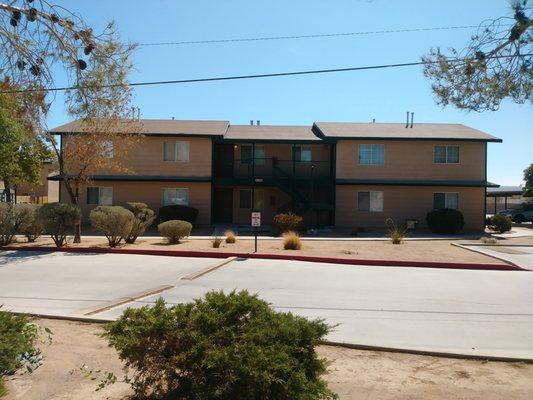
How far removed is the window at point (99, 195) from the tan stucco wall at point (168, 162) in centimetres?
117

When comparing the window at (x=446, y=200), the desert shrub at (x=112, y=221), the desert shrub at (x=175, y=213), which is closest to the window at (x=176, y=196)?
the desert shrub at (x=175, y=213)

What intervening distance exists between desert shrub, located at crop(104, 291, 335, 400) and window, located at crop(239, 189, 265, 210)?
2686 cm

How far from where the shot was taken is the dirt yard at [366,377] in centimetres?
462

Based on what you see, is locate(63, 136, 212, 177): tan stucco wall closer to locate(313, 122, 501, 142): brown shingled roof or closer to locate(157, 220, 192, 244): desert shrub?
locate(313, 122, 501, 142): brown shingled roof

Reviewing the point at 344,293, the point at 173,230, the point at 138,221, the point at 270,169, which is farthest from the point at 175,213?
the point at 344,293

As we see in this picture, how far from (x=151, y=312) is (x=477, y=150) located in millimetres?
29052

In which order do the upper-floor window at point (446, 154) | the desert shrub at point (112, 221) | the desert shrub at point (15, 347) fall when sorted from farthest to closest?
1. the upper-floor window at point (446, 154)
2. the desert shrub at point (112, 221)
3. the desert shrub at point (15, 347)

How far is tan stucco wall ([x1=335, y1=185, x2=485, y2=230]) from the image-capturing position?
2967 centimetres

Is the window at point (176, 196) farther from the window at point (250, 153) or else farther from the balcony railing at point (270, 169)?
the window at point (250, 153)

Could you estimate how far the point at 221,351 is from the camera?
3889 mm

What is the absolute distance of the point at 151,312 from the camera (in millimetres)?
4430

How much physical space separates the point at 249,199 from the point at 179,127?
6.22 meters

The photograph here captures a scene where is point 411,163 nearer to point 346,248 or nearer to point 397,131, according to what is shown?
point 397,131

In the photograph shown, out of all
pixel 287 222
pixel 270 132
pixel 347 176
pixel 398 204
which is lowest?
pixel 287 222
